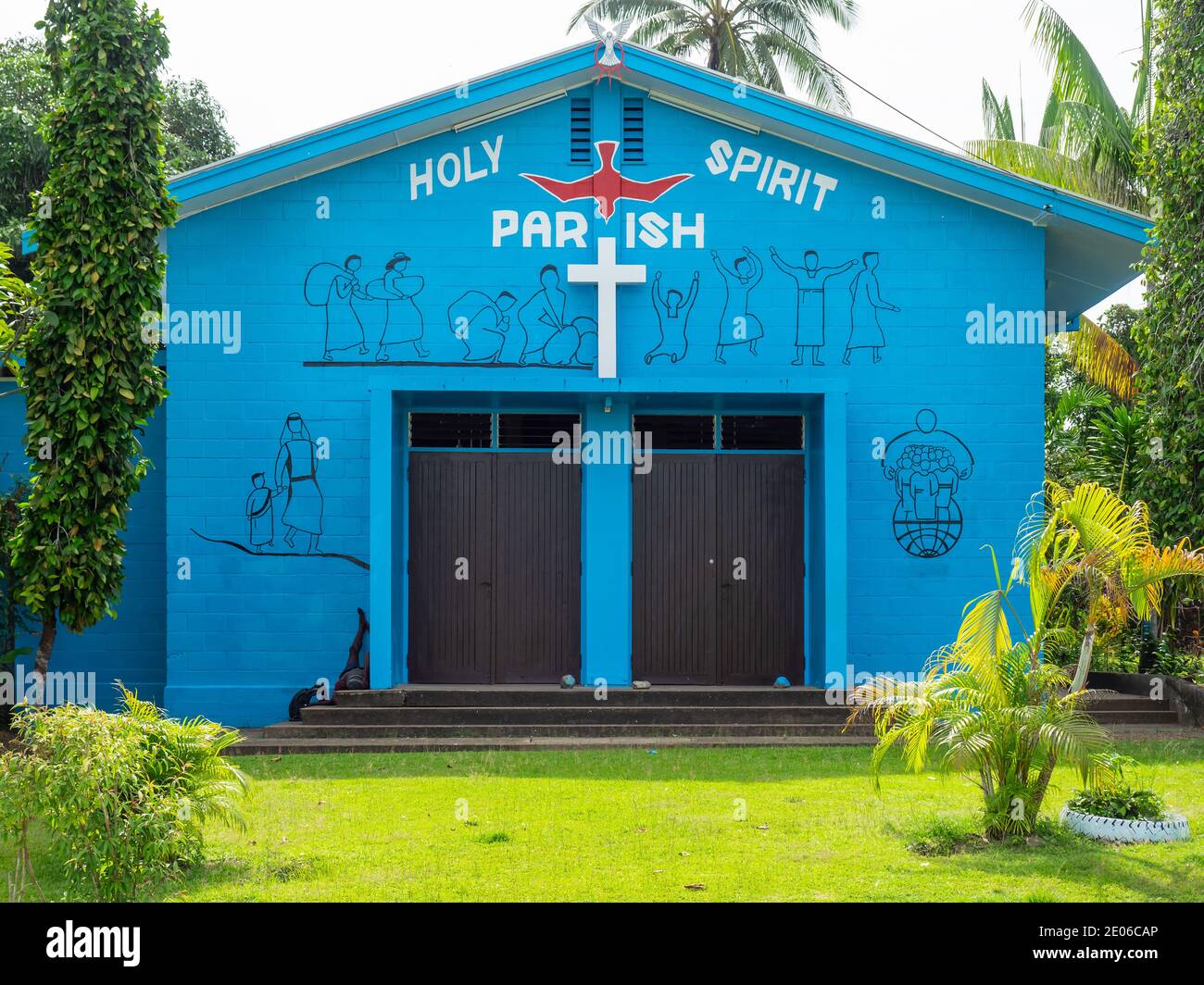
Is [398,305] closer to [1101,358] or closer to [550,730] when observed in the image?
[550,730]

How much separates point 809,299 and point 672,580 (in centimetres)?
302

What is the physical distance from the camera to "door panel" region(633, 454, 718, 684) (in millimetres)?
11875

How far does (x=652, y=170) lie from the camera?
11859 millimetres

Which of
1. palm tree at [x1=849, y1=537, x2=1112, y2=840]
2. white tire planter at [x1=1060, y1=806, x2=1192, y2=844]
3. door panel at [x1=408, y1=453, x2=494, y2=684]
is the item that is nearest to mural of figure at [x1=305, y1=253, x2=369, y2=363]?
door panel at [x1=408, y1=453, x2=494, y2=684]

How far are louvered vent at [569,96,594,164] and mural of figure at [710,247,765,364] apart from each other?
160 centimetres

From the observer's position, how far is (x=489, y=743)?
10086 millimetres

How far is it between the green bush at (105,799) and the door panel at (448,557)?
5.84m

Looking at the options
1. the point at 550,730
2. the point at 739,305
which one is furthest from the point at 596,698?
the point at 739,305

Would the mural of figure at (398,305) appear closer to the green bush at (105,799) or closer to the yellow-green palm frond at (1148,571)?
the green bush at (105,799)

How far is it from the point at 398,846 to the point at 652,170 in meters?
7.42
